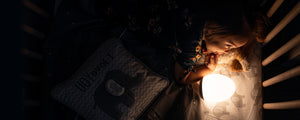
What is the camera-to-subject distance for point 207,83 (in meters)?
0.84

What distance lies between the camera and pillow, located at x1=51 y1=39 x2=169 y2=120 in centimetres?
74

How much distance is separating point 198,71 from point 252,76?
367 millimetres

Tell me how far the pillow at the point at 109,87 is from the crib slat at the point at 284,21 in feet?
2.51

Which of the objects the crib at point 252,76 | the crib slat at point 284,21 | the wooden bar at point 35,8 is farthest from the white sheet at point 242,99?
the wooden bar at point 35,8

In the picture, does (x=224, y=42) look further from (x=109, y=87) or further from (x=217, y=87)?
(x=109, y=87)

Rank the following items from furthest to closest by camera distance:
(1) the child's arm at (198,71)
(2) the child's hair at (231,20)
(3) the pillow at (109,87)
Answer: (1) the child's arm at (198,71), (3) the pillow at (109,87), (2) the child's hair at (231,20)

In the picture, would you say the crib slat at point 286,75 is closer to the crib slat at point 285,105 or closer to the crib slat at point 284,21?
the crib slat at point 285,105

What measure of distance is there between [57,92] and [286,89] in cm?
138

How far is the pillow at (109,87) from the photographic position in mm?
743

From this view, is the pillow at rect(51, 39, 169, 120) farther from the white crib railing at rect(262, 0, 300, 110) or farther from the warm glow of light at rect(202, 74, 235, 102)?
the white crib railing at rect(262, 0, 300, 110)

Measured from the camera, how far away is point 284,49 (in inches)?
33.2

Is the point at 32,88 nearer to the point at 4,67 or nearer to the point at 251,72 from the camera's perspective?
the point at 4,67

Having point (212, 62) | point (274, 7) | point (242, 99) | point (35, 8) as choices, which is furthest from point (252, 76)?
point (35, 8)

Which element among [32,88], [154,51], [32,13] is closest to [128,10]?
[154,51]
